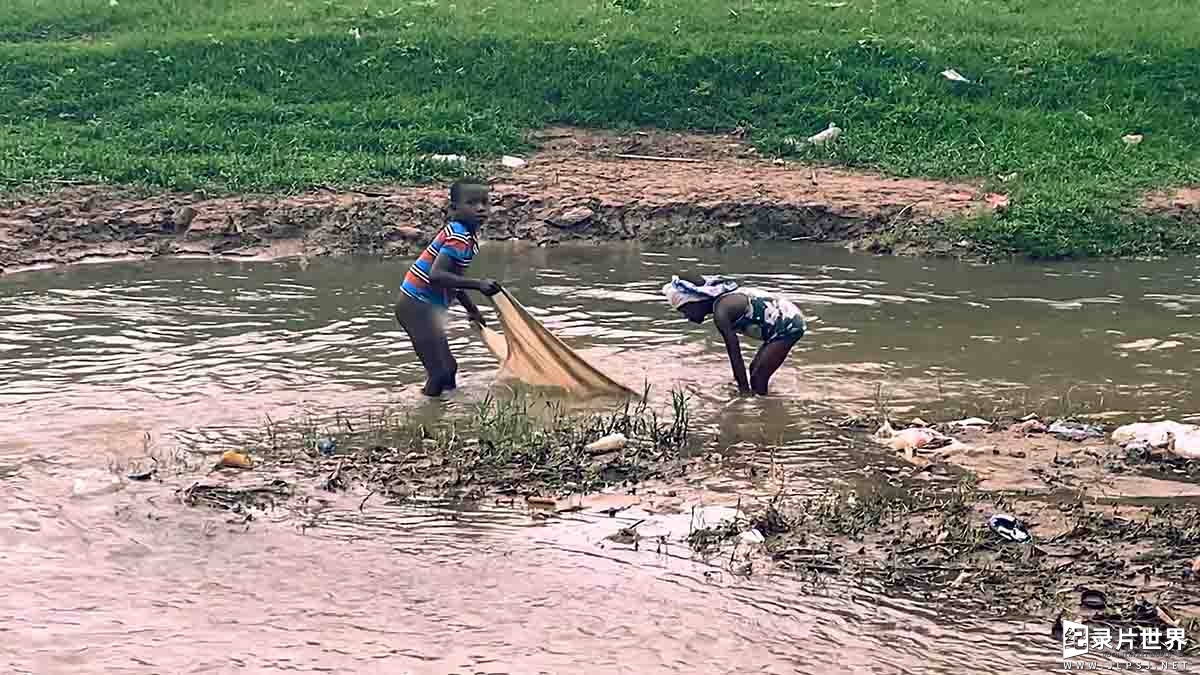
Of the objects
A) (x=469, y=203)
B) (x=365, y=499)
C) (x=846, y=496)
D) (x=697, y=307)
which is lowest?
(x=365, y=499)

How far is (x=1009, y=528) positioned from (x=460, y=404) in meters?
3.29

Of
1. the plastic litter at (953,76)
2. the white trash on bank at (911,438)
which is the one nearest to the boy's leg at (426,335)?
the white trash on bank at (911,438)

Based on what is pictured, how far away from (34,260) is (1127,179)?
8977mm

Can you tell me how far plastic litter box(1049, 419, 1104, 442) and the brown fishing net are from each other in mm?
2098

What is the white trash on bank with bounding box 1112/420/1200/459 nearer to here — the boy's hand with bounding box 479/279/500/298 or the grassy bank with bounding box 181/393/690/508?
the grassy bank with bounding box 181/393/690/508

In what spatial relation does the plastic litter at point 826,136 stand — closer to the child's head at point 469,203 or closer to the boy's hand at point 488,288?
the child's head at point 469,203

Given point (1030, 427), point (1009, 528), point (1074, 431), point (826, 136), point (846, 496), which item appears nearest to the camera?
point (1009, 528)

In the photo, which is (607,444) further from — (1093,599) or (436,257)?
(1093,599)

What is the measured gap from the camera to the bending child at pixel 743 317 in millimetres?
7750

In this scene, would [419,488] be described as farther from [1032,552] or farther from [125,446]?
[1032,552]

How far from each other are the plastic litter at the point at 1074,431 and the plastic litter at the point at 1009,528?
1424 millimetres

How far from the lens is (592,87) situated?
15.3 metres

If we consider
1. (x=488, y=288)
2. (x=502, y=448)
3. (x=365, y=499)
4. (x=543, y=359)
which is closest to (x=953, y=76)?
(x=543, y=359)

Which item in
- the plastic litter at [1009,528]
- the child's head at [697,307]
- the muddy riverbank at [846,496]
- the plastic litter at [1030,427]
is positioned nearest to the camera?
the muddy riverbank at [846,496]
